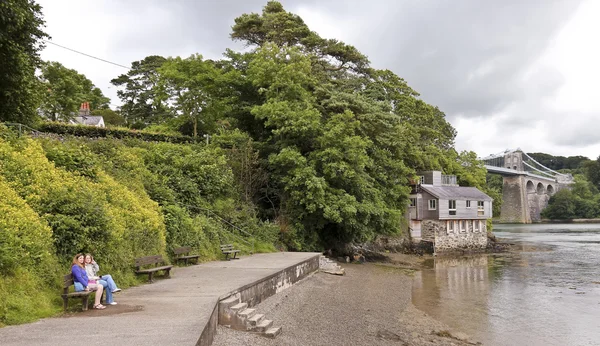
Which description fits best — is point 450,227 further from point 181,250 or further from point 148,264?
point 148,264

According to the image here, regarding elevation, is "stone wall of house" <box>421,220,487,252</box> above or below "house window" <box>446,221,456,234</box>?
below

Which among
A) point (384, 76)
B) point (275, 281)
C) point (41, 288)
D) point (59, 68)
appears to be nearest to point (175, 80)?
point (59, 68)

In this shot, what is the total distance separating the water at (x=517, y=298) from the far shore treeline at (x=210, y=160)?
5.56m

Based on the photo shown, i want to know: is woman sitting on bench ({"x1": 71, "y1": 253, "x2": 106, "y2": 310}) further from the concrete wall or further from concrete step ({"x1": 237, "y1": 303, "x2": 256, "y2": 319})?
concrete step ({"x1": 237, "y1": 303, "x2": 256, "y2": 319})

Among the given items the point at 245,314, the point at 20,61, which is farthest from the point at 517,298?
the point at 20,61

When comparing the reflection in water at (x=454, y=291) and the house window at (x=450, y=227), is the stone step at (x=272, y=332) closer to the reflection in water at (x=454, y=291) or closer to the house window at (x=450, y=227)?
the reflection in water at (x=454, y=291)

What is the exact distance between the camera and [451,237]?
134ft

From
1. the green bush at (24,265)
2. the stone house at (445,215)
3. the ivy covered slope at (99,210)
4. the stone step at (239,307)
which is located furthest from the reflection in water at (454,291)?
the green bush at (24,265)

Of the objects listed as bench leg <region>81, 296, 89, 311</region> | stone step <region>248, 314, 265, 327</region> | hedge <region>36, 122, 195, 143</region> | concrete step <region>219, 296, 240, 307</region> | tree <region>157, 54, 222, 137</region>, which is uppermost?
tree <region>157, 54, 222, 137</region>

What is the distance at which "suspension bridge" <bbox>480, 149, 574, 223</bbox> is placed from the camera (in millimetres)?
93125

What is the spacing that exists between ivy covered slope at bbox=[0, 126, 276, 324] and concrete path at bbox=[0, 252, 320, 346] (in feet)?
2.57

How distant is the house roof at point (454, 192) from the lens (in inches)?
1573

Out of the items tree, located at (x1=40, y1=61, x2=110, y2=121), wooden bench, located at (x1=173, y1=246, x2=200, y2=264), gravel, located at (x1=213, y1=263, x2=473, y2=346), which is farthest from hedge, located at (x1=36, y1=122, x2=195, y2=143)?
tree, located at (x1=40, y1=61, x2=110, y2=121)

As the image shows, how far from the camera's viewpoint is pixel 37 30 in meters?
17.3
